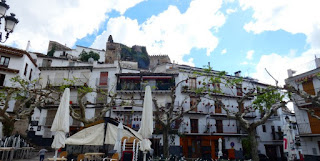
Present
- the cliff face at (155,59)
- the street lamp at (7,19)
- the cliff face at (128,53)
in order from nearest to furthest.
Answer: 1. the street lamp at (7,19)
2. the cliff face at (128,53)
3. the cliff face at (155,59)

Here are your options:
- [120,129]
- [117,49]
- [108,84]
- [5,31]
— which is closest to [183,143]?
[108,84]

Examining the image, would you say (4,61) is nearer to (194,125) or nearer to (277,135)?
(194,125)

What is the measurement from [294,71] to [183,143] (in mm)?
16166

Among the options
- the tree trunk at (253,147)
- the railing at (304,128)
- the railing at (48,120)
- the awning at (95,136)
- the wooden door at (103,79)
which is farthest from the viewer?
the wooden door at (103,79)

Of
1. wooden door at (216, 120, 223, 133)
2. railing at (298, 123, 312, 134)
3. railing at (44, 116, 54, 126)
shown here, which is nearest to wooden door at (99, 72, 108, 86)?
railing at (44, 116, 54, 126)

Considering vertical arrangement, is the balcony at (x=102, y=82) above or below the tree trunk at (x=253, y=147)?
above

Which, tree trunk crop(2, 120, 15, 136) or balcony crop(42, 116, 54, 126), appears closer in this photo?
tree trunk crop(2, 120, 15, 136)

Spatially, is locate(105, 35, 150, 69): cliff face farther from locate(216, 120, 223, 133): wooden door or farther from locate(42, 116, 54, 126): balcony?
locate(216, 120, 223, 133): wooden door

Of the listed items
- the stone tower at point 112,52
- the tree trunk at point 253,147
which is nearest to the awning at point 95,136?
the tree trunk at point 253,147

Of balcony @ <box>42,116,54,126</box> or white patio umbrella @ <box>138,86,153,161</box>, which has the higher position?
balcony @ <box>42,116,54,126</box>

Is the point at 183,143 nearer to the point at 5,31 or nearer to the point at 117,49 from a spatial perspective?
the point at 5,31

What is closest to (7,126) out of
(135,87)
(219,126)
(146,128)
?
(135,87)

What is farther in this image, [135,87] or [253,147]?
[135,87]

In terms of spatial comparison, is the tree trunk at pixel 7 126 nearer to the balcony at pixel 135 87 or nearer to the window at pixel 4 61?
the balcony at pixel 135 87
